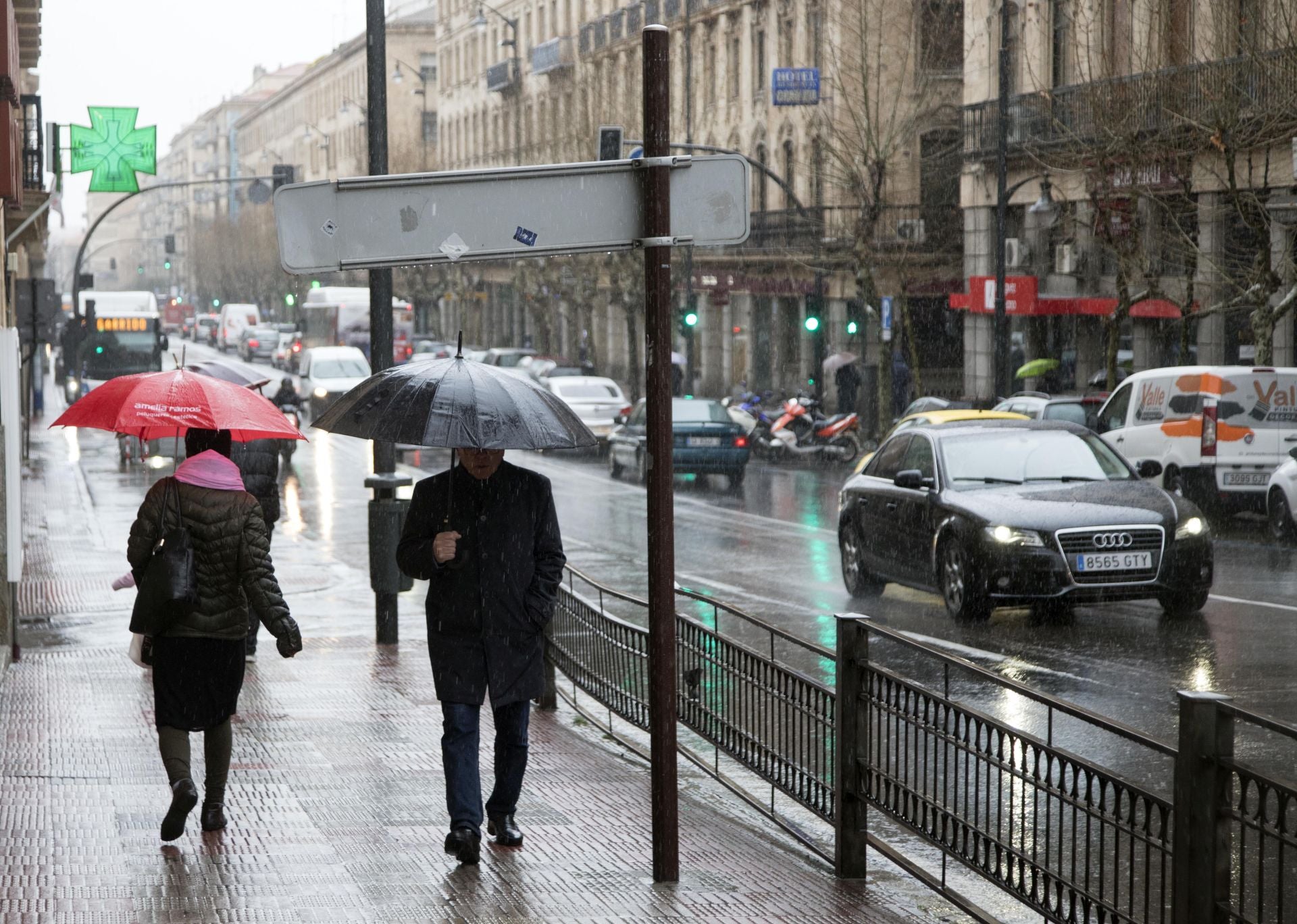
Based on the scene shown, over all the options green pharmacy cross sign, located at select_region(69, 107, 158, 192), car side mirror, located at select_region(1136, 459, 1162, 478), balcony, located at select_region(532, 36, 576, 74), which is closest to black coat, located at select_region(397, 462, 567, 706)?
car side mirror, located at select_region(1136, 459, 1162, 478)

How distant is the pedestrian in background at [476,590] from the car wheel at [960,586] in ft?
24.6

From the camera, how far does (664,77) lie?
602 centimetres

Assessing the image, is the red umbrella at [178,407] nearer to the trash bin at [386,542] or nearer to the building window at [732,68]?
the trash bin at [386,542]

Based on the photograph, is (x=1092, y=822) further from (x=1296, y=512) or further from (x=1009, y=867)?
(x=1296, y=512)

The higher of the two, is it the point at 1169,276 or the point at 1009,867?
the point at 1169,276

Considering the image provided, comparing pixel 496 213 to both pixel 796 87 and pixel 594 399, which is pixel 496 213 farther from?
pixel 594 399

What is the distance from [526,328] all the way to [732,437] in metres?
56.8

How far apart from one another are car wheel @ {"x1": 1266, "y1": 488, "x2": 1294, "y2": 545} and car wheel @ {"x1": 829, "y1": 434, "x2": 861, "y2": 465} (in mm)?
→ 14861

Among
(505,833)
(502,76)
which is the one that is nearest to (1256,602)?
(505,833)

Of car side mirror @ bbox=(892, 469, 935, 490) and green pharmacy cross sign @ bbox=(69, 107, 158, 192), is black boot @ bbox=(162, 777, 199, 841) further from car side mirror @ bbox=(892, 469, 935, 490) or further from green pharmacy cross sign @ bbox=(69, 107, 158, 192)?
green pharmacy cross sign @ bbox=(69, 107, 158, 192)

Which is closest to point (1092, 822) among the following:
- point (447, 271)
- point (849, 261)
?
point (849, 261)

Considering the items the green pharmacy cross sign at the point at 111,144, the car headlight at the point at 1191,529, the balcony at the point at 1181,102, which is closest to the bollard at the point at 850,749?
the car headlight at the point at 1191,529

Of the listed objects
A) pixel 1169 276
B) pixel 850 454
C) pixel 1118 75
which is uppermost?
pixel 1118 75

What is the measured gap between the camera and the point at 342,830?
719 centimetres
